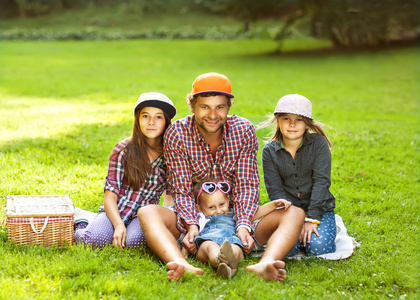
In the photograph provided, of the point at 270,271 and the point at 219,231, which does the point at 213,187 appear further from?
the point at 270,271

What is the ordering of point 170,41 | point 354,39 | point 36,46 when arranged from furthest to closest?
point 170,41 < point 36,46 < point 354,39

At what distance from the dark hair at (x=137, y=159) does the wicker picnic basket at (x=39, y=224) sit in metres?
0.53

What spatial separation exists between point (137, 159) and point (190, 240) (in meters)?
0.79

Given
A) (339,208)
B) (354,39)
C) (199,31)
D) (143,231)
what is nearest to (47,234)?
(143,231)

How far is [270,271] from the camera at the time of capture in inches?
134

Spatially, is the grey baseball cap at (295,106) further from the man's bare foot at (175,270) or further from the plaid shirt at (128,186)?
the man's bare foot at (175,270)

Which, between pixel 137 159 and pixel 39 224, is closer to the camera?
pixel 39 224

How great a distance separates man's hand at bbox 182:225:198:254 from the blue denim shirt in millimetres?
799

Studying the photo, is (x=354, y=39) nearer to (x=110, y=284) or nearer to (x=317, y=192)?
(x=317, y=192)

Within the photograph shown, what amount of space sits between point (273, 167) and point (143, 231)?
126 centimetres

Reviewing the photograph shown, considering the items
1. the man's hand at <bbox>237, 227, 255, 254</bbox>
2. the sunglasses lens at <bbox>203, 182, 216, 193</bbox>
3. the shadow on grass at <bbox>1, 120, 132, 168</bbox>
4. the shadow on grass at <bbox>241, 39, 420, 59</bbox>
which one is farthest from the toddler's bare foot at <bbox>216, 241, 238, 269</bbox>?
the shadow on grass at <bbox>241, 39, 420, 59</bbox>

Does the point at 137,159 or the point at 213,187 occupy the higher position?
the point at 137,159

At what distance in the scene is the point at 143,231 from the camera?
372 centimetres

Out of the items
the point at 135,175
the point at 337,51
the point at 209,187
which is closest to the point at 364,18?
the point at 337,51
